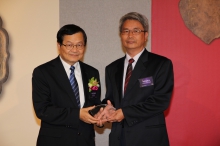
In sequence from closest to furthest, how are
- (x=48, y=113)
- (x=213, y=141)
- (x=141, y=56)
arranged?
(x=48, y=113) → (x=141, y=56) → (x=213, y=141)

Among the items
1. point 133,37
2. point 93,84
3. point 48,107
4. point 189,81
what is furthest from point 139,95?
point 189,81

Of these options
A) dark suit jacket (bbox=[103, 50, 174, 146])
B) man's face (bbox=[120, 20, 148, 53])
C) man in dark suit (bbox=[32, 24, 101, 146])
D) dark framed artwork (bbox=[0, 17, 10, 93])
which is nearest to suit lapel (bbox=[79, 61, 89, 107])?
man in dark suit (bbox=[32, 24, 101, 146])

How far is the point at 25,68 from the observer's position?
12.3 feet

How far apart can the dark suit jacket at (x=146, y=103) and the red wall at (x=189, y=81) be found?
35.4 inches

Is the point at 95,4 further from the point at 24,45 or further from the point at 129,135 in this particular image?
the point at 129,135

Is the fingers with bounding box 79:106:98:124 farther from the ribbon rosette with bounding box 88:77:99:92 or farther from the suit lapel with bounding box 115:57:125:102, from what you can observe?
the suit lapel with bounding box 115:57:125:102

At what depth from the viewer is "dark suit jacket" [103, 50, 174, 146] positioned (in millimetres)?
2689

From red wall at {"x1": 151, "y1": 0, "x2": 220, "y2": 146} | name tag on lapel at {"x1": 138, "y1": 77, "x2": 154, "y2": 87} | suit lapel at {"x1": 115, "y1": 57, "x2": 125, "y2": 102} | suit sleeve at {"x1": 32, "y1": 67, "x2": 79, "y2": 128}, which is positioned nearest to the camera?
suit sleeve at {"x1": 32, "y1": 67, "x2": 79, "y2": 128}

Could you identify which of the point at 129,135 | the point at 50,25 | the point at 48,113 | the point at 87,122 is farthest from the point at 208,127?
the point at 50,25

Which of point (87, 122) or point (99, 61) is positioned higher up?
point (99, 61)

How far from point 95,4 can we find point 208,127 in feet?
6.76

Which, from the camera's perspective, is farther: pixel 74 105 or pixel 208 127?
pixel 208 127

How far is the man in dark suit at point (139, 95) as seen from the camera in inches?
106

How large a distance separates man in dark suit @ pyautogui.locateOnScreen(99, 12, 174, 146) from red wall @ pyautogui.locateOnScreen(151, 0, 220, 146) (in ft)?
2.74
